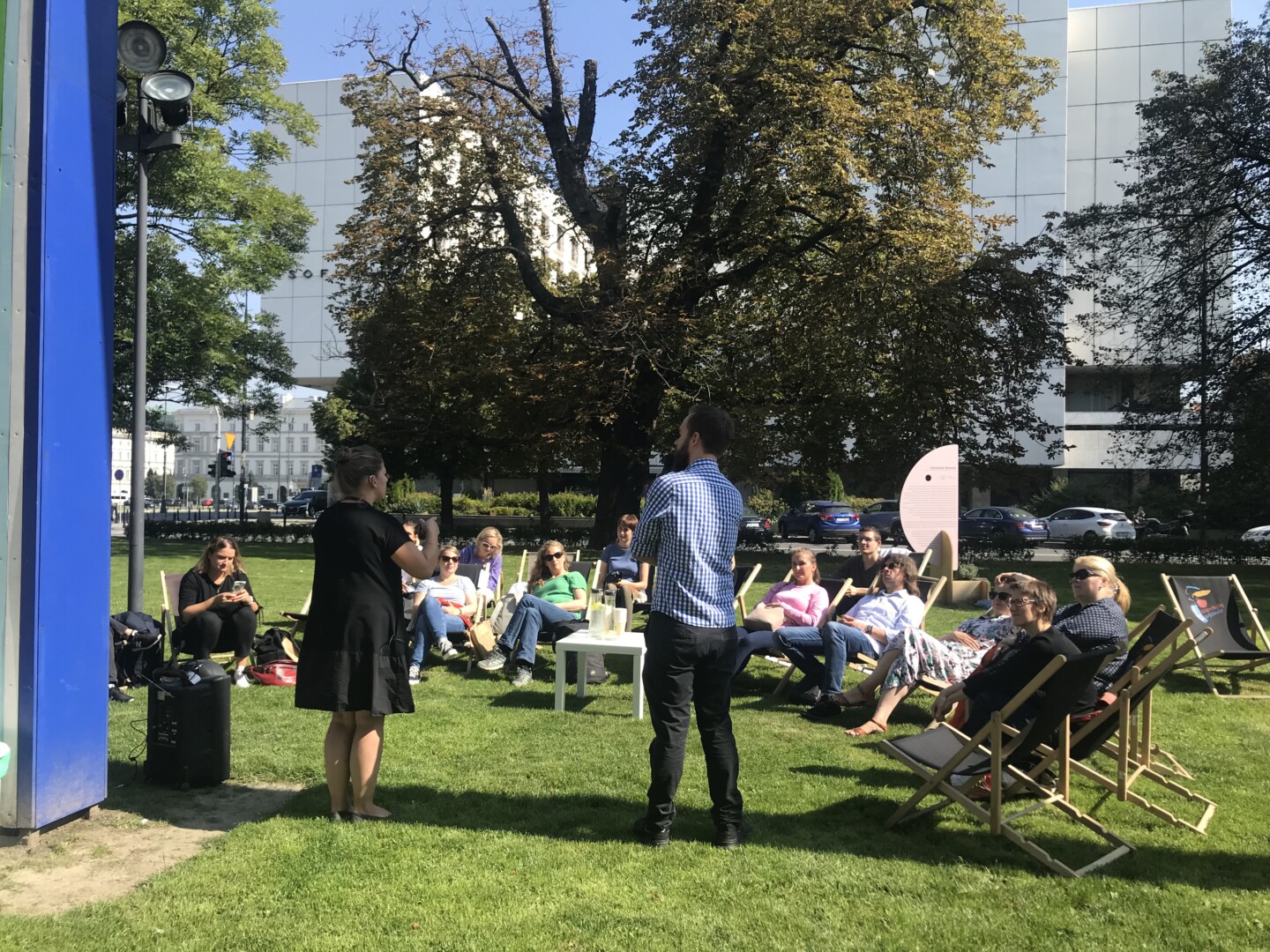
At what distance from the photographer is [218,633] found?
7.58m

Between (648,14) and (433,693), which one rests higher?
(648,14)

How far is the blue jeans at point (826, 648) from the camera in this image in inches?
279

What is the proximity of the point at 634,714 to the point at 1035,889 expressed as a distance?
3467 millimetres

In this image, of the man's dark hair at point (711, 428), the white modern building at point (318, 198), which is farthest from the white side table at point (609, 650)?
the white modern building at point (318, 198)

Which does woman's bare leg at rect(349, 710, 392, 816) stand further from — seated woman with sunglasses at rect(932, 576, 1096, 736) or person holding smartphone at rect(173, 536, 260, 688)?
person holding smartphone at rect(173, 536, 260, 688)

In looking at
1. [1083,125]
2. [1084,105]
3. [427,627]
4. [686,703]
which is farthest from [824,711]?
[1084,105]

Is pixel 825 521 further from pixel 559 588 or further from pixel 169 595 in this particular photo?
pixel 169 595

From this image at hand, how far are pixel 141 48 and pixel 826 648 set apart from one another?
21.4 ft

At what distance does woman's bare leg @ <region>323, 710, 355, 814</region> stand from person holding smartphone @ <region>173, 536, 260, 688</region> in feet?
11.1

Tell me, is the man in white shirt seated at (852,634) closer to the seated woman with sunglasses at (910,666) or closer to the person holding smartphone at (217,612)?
the seated woman with sunglasses at (910,666)

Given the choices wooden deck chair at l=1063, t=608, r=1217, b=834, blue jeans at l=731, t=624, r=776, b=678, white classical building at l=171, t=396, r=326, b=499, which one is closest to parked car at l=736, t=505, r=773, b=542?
blue jeans at l=731, t=624, r=776, b=678

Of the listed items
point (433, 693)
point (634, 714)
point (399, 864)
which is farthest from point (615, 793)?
point (433, 693)

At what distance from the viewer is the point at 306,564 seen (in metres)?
20.0

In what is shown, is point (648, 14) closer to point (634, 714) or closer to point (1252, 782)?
point (634, 714)
